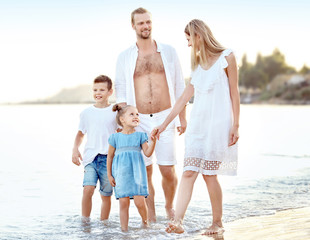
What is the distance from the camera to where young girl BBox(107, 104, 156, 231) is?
203 inches

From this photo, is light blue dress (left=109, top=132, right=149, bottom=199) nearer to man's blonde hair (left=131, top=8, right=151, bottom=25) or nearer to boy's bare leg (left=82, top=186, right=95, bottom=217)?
boy's bare leg (left=82, top=186, right=95, bottom=217)

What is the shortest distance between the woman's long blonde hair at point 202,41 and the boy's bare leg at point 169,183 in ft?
4.85

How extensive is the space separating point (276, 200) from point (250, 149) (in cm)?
1138

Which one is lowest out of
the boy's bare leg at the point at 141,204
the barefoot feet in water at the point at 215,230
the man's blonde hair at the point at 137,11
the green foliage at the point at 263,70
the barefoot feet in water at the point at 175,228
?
the barefoot feet in water at the point at 215,230

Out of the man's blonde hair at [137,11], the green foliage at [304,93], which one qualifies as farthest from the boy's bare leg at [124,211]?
the green foliage at [304,93]

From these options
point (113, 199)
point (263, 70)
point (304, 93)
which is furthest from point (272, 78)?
point (113, 199)

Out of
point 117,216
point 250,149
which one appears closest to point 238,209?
point 117,216

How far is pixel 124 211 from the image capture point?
5.30 m

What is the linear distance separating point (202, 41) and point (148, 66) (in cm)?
109

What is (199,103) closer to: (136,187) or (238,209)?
(136,187)

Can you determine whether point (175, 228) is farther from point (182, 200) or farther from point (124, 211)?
point (124, 211)

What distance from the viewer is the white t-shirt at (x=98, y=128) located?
5.60 meters

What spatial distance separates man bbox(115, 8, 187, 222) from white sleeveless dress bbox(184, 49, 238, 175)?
0.83 metres

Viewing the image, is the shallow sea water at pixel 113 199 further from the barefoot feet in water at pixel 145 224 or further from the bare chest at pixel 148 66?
the bare chest at pixel 148 66
